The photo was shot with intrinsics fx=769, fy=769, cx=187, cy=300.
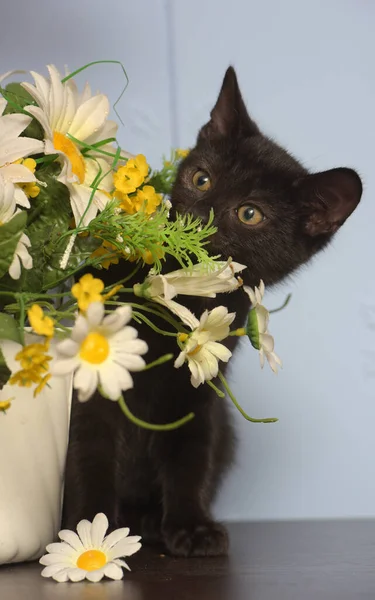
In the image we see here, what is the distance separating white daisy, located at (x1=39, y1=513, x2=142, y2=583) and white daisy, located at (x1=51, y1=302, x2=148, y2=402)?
30 cm

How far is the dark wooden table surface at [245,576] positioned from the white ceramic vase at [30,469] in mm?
36

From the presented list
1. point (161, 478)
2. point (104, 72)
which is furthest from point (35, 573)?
point (104, 72)

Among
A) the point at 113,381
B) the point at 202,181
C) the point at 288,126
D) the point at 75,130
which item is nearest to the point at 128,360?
the point at 113,381

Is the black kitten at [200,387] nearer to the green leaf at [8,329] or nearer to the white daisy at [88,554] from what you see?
the white daisy at [88,554]

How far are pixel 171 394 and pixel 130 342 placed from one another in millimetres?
537

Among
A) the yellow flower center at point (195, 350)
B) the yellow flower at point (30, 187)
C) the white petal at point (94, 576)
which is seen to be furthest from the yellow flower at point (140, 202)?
the white petal at point (94, 576)

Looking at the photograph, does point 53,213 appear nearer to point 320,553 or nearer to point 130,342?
point 130,342

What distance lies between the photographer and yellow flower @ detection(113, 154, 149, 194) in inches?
36.0

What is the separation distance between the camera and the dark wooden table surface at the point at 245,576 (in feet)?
2.47

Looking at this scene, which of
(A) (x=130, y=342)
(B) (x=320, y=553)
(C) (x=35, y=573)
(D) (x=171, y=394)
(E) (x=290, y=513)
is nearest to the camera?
(A) (x=130, y=342)

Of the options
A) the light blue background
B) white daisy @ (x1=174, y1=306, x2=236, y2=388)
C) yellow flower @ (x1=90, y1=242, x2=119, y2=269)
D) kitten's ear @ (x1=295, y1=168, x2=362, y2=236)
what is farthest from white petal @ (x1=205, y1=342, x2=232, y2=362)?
the light blue background

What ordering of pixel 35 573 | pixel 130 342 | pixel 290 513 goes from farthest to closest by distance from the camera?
1. pixel 290 513
2. pixel 35 573
3. pixel 130 342

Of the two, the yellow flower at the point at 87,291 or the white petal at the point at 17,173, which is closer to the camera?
the yellow flower at the point at 87,291

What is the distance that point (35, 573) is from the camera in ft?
2.83
